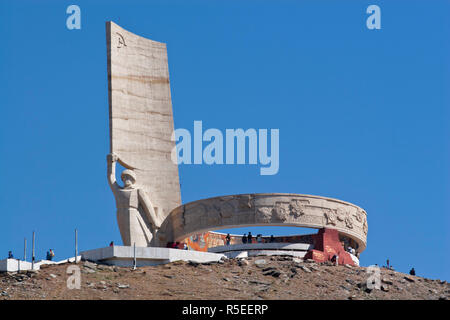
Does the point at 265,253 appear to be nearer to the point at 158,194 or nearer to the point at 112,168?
the point at 158,194

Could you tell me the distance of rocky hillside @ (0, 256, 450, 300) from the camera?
29.3m

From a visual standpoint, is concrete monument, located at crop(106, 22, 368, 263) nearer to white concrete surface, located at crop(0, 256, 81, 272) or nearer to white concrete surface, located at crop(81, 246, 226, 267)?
white concrete surface, located at crop(81, 246, 226, 267)

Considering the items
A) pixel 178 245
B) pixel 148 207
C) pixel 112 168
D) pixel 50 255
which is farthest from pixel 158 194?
pixel 50 255

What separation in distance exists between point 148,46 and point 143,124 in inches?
160

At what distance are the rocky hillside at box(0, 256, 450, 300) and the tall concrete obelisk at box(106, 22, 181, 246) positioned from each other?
6.91 meters

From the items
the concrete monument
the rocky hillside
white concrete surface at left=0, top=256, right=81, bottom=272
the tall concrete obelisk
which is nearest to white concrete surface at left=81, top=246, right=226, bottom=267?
the rocky hillside

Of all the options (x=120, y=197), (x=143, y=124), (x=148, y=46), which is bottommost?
(x=120, y=197)

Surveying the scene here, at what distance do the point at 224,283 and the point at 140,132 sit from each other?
44.8 feet

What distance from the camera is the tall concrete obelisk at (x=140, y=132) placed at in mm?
40406

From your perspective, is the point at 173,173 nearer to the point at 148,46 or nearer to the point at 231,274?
the point at 148,46

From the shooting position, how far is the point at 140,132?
43.3m

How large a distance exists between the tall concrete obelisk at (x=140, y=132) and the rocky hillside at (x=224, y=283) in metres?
6.91
